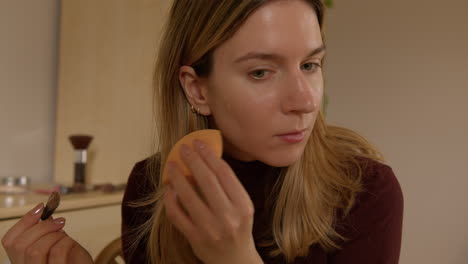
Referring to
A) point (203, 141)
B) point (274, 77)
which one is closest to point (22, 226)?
point (203, 141)

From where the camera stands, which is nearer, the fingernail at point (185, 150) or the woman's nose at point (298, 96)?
the fingernail at point (185, 150)

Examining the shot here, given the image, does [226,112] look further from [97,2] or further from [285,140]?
[97,2]

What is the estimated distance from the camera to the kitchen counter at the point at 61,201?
0.97 meters

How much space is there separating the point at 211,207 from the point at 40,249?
289 mm

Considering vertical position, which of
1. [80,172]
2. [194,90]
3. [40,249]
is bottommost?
[80,172]

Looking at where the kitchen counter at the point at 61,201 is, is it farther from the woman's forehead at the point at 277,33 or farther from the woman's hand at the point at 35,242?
the woman's forehead at the point at 277,33

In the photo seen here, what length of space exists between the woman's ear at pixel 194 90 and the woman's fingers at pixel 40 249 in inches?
11.6

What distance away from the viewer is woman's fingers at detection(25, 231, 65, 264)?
60 cm

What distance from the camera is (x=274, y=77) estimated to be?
630mm

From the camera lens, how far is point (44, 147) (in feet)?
5.13

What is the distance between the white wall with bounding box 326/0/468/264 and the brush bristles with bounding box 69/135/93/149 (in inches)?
49.5

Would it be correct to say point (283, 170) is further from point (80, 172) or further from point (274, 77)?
point (80, 172)

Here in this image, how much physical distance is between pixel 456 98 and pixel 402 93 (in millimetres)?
214

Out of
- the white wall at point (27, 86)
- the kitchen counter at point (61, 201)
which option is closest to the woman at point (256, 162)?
the kitchen counter at point (61, 201)
